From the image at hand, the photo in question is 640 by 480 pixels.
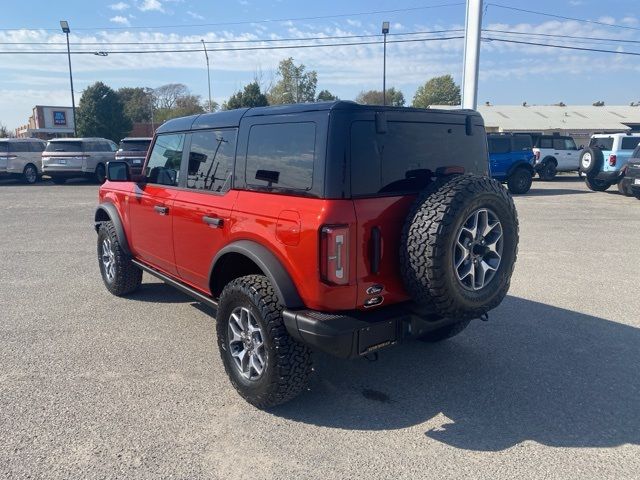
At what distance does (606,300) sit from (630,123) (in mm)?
51718

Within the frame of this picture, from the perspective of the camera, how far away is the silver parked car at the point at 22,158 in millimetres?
19891

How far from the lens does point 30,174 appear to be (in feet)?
68.0

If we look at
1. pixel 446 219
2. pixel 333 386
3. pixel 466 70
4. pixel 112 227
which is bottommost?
pixel 333 386

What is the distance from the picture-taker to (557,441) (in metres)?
3.04

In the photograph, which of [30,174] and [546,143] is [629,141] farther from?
[30,174]

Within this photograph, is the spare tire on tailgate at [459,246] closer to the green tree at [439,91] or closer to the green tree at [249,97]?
the green tree at [249,97]

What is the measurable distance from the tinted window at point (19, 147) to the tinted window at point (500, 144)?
18.1 m

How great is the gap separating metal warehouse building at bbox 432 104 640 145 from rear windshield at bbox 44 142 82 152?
1310 inches

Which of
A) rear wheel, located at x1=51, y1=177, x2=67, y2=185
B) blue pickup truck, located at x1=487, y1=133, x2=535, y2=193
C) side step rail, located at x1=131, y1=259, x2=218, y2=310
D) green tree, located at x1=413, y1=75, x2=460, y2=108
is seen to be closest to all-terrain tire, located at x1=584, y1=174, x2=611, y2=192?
blue pickup truck, located at x1=487, y1=133, x2=535, y2=193

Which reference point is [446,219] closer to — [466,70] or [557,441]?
[557,441]

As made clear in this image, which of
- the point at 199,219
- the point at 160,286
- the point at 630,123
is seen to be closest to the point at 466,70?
the point at 160,286

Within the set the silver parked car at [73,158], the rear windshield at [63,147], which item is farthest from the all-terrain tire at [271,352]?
the rear windshield at [63,147]

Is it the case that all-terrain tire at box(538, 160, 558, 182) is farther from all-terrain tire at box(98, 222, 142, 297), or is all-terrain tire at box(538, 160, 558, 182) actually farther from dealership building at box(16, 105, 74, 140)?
dealership building at box(16, 105, 74, 140)

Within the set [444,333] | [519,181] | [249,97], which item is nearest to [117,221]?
[444,333]
